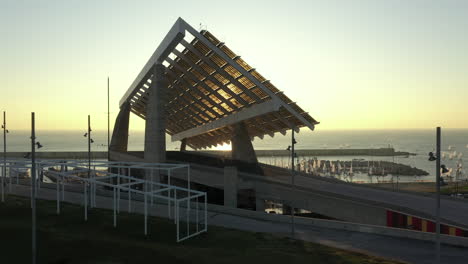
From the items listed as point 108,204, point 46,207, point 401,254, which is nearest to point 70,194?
point 108,204

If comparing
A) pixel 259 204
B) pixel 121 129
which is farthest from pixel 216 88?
pixel 121 129

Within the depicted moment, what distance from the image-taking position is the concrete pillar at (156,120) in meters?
47.9

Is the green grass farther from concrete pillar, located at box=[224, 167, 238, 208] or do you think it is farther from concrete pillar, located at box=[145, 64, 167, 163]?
concrete pillar, located at box=[145, 64, 167, 163]

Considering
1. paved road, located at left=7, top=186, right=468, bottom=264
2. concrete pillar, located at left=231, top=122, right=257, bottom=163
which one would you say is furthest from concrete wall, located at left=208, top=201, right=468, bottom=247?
concrete pillar, located at left=231, top=122, right=257, bottom=163

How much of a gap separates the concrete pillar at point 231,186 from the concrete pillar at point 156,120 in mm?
8435

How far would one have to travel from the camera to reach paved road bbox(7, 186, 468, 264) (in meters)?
24.0

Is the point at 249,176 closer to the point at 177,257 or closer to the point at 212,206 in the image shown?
the point at 212,206

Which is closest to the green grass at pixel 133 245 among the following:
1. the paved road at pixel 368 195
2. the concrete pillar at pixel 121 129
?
the paved road at pixel 368 195

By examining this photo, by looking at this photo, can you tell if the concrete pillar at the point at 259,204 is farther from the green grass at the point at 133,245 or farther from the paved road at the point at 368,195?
the green grass at the point at 133,245

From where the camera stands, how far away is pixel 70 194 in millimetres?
42094

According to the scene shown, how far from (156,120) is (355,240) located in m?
27.0

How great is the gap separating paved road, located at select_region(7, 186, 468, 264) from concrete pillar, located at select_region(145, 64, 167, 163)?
10.5m

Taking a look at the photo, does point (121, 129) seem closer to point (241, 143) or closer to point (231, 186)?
point (241, 143)

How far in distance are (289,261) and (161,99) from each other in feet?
102
